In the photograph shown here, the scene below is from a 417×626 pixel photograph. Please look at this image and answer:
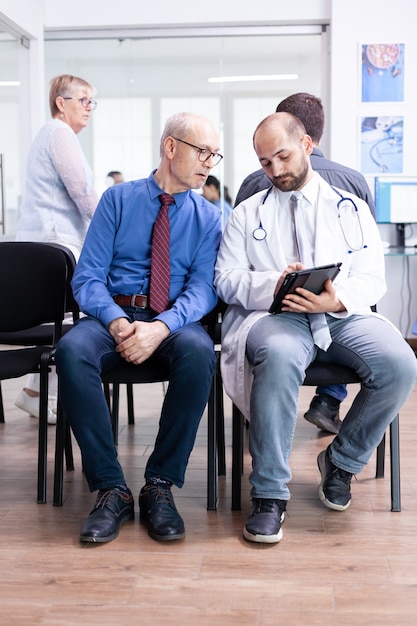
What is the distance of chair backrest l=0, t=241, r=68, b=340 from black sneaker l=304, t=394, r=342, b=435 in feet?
3.79

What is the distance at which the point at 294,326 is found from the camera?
2600mm

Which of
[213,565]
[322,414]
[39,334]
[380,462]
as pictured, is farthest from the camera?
[322,414]

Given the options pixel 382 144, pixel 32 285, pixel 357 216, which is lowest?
pixel 32 285

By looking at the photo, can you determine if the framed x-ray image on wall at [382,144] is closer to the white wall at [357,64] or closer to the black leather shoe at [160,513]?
the white wall at [357,64]

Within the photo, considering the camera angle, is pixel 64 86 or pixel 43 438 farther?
pixel 64 86

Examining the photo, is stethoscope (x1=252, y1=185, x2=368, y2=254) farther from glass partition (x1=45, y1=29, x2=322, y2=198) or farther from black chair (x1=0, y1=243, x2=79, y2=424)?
glass partition (x1=45, y1=29, x2=322, y2=198)

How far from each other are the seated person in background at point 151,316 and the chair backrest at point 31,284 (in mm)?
279

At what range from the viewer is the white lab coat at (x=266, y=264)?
262 cm

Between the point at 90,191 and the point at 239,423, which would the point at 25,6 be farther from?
the point at 239,423

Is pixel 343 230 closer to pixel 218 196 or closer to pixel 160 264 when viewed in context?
pixel 160 264

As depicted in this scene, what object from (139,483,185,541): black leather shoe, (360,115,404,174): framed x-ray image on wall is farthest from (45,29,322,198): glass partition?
(139,483,185,541): black leather shoe

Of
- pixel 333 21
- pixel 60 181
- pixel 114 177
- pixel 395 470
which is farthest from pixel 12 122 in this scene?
pixel 395 470

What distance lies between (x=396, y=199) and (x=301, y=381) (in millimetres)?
3357

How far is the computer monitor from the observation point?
554 cm
